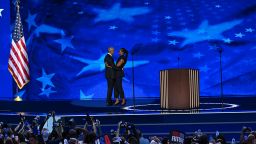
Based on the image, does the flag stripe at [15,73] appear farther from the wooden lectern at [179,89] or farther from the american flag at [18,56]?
the wooden lectern at [179,89]

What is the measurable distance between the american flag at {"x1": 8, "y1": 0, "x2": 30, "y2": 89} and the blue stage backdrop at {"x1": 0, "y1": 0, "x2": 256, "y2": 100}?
1.13m

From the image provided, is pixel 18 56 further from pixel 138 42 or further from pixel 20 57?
pixel 138 42

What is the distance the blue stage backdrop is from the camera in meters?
18.2

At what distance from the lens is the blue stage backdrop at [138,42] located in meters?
18.2

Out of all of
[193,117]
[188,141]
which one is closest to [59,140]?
[188,141]

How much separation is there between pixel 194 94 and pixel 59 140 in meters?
7.19

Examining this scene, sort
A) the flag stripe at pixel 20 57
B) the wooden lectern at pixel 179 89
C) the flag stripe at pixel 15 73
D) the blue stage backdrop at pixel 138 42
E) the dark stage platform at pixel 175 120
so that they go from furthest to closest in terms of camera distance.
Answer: the blue stage backdrop at pixel 138 42 < the flag stripe at pixel 15 73 < the flag stripe at pixel 20 57 < the wooden lectern at pixel 179 89 < the dark stage platform at pixel 175 120

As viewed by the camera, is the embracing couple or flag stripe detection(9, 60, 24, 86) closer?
the embracing couple

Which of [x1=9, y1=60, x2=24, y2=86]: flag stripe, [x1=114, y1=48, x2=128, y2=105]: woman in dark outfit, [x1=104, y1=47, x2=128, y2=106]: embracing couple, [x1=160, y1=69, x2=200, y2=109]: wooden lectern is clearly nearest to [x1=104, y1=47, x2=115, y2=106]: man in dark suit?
[x1=104, y1=47, x2=128, y2=106]: embracing couple

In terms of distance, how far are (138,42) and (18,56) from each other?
12.0 ft

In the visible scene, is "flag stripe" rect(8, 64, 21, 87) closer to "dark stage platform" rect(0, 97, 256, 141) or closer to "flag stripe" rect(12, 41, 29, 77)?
"flag stripe" rect(12, 41, 29, 77)

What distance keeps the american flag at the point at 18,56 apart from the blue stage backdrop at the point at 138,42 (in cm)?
113

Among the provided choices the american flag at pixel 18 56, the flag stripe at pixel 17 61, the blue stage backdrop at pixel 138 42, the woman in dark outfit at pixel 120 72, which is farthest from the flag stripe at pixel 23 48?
the woman in dark outfit at pixel 120 72

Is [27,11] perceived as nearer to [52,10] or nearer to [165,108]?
[52,10]
